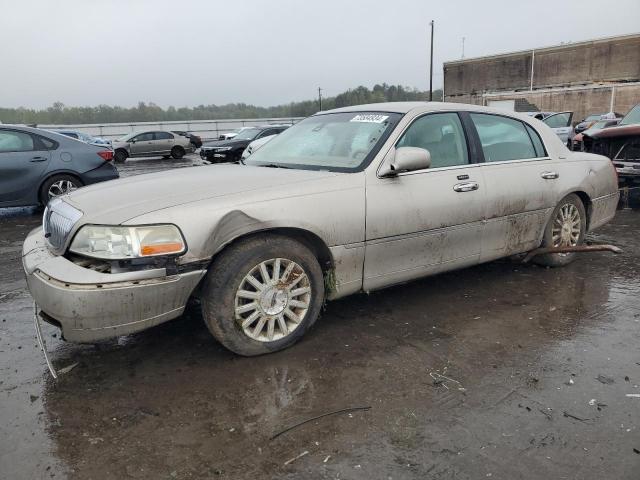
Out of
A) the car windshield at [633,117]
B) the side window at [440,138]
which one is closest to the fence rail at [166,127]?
the car windshield at [633,117]

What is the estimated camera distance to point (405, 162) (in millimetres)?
3459

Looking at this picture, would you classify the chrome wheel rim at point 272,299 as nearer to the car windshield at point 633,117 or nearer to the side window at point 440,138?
the side window at point 440,138

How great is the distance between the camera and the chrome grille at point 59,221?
3.03 meters

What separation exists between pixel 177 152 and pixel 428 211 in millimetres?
22938

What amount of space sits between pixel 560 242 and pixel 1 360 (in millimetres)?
4696

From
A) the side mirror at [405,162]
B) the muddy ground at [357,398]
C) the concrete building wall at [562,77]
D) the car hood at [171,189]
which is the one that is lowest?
the muddy ground at [357,398]

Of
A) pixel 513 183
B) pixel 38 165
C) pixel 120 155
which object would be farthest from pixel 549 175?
pixel 120 155

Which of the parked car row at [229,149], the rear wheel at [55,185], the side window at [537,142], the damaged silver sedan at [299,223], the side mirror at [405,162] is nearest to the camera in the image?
the damaged silver sedan at [299,223]

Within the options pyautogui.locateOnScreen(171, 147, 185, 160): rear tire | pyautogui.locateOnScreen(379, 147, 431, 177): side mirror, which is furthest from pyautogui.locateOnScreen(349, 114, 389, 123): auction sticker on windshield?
pyautogui.locateOnScreen(171, 147, 185, 160): rear tire

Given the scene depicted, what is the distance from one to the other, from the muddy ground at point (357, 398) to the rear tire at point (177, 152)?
21.7 m

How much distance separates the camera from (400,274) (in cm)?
372

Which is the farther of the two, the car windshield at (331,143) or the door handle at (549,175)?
the door handle at (549,175)

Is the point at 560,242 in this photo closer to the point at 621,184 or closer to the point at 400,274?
the point at 400,274

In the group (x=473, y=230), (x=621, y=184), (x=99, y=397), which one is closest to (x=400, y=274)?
(x=473, y=230)
